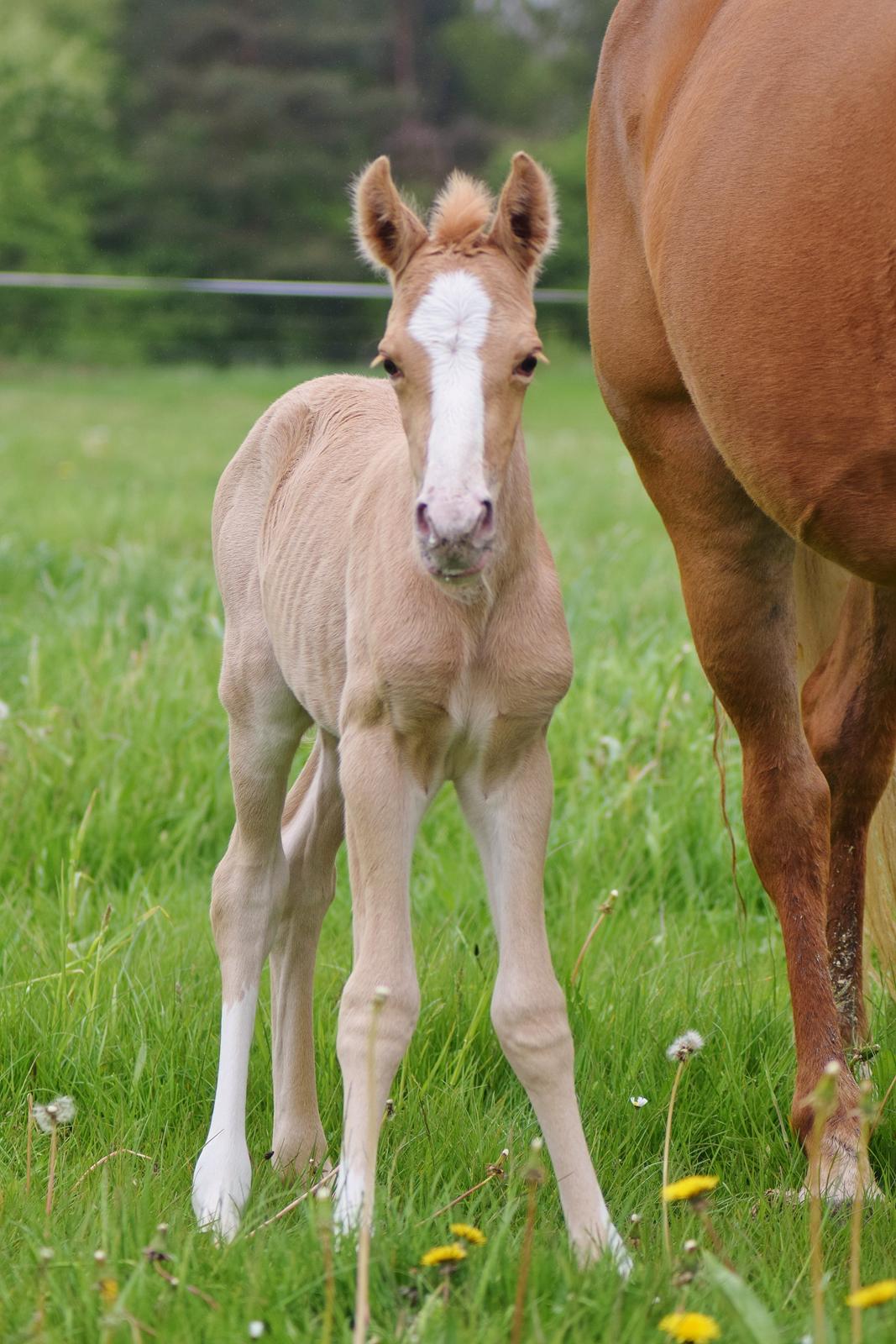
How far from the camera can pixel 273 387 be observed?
22.3 m

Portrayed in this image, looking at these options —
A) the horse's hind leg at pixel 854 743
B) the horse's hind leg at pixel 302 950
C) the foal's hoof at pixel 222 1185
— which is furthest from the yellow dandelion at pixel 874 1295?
the horse's hind leg at pixel 854 743

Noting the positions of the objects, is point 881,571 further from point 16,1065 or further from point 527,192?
point 16,1065

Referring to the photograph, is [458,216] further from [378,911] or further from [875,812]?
[875,812]

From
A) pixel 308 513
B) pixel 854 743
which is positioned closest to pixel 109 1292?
pixel 308 513

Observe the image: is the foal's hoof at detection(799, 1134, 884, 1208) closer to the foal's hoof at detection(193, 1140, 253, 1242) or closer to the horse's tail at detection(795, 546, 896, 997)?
the horse's tail at detection(795, 546, 896, 997)

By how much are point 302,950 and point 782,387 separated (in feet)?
4.30

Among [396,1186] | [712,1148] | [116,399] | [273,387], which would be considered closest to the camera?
[396,1186]

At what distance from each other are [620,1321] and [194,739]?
265cm

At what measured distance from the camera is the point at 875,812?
3248mm

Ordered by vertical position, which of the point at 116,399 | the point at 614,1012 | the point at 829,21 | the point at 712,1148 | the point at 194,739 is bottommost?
the point at 712,1148

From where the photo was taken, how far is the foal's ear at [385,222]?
212cm

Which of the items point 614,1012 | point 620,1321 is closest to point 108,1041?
point 614,1012

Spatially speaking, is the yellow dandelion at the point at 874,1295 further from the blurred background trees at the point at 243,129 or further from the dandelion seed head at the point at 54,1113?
the blurred background trees at the point at 243,129

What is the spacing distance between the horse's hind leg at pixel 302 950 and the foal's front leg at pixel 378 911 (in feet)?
1.38
